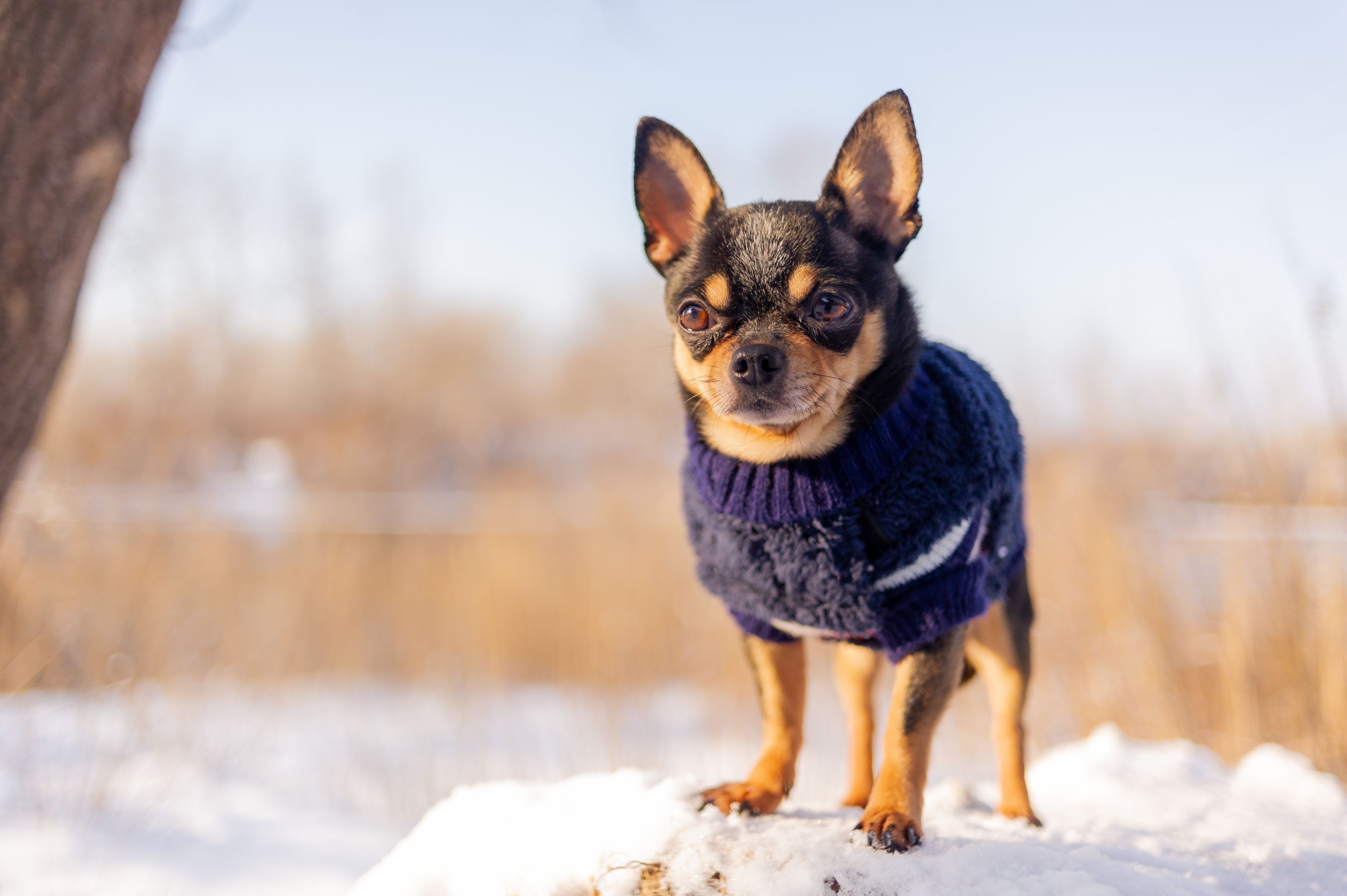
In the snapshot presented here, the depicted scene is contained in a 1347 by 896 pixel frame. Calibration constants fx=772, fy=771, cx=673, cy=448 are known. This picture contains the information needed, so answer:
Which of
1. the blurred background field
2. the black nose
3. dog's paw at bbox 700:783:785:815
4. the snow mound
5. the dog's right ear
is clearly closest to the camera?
the snow mound

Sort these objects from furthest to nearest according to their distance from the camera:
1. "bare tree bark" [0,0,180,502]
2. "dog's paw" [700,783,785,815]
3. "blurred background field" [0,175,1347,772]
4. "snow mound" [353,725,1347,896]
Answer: "blurred background field" [0,175,1347,772], "bare tree bark" [0,0,180,502], "dog's paw" [700,783,785,815], "snow mound" [353,725,1347,896]

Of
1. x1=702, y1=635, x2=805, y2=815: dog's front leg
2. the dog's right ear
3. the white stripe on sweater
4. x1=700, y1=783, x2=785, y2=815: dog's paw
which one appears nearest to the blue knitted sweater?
the white stripe on sweater

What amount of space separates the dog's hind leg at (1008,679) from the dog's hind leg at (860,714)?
25 cm

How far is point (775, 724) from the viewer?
1.66 metres

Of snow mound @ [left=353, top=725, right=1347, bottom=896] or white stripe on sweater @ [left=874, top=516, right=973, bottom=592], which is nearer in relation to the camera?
snow mound @ [left=353, top=725, right=1347, bottom=896]

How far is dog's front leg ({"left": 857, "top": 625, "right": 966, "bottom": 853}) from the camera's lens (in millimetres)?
1410

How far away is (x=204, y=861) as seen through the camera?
301 cm

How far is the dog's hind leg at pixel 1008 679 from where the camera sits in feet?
5.98

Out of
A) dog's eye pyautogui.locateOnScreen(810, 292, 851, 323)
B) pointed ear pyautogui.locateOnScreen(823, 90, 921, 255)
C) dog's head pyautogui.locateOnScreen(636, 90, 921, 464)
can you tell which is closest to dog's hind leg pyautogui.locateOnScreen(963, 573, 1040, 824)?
dog's head pyautogui.locateOnScreen(636, 90, 921, 464)

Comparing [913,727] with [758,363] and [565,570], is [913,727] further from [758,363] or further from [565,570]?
[565,570]

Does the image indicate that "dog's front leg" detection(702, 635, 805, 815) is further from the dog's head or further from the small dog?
the dog's head

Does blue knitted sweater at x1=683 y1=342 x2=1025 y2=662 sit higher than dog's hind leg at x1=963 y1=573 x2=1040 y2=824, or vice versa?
blue knitted sweater at x1=683 y1=342 x2=1025 y2=662

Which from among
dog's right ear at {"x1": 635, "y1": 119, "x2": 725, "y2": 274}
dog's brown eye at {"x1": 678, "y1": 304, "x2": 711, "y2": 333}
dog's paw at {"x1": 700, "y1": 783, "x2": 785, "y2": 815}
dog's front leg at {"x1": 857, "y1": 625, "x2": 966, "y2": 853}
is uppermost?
dog's right ear at {"x1": 635, "y1": 119, "x2": 725, "y2": 274}

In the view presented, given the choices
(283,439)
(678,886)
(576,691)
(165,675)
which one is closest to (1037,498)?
(576,691)
